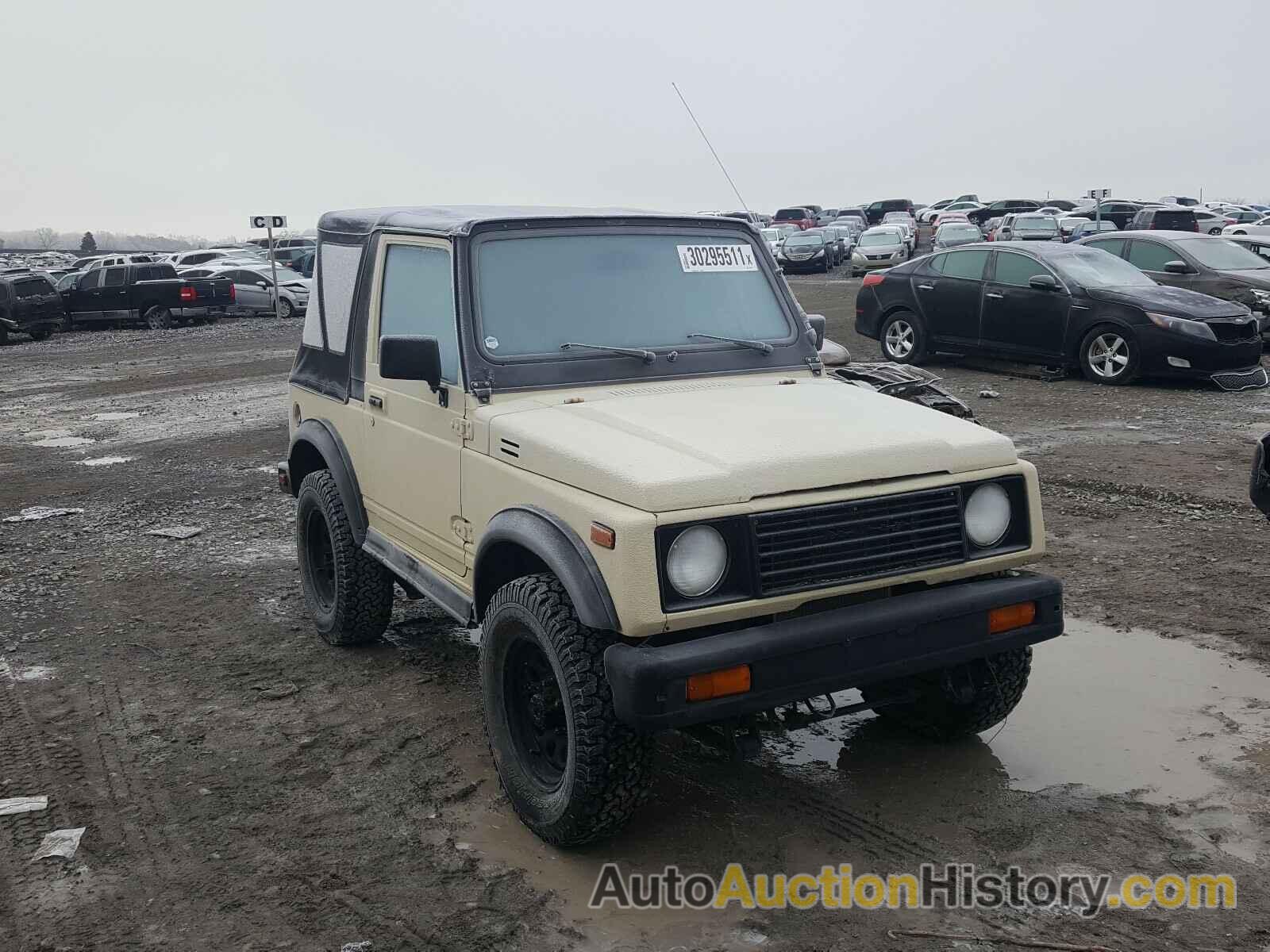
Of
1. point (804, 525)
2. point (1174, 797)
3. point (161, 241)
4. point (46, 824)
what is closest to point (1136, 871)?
point (1174, 797)

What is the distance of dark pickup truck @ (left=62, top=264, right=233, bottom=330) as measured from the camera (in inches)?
1087

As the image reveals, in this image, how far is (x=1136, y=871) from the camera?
12.7ft

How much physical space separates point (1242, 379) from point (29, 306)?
23.3 metres

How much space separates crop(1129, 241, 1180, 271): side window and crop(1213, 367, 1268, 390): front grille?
2.60m

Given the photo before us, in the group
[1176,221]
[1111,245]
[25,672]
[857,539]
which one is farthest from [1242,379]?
[1176,221]

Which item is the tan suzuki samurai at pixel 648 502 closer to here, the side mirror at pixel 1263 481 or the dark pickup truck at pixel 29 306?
the side mirror at pixel 1263 481

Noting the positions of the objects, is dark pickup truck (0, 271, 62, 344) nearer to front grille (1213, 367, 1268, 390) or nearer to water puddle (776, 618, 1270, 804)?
front grille (1213, 367, 1268, 390)

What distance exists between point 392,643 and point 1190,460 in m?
6.74

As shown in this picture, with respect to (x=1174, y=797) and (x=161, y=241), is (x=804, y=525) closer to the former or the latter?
(x=1174, y=797)

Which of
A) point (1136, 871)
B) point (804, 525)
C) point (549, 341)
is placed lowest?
point (1136, 871)

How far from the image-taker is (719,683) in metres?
3.64

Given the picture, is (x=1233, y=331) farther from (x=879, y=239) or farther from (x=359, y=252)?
(x=879, y=239)

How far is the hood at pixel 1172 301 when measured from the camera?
13.4m

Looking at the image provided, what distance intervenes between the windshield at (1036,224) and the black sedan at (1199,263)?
14.7 m
